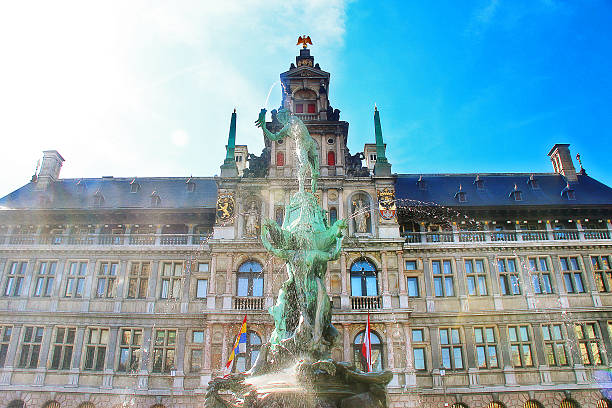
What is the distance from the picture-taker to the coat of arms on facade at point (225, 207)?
90.6 ft

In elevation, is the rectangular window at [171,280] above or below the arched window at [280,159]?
below

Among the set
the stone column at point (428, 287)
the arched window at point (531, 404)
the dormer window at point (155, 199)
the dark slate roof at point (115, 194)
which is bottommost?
the arched window at point (531, 404)

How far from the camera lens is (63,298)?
2800 cm

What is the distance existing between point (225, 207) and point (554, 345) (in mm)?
20656

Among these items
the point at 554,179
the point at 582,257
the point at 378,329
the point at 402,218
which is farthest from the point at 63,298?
the point at 554,179

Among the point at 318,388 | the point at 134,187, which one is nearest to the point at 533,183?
the point at 318,388

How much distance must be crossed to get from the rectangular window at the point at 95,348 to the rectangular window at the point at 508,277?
23.8 m

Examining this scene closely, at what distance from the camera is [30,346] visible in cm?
2706

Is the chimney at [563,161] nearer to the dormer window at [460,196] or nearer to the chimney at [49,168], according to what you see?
the dormer window at [460,196]

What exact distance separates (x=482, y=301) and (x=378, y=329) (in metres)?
6.81

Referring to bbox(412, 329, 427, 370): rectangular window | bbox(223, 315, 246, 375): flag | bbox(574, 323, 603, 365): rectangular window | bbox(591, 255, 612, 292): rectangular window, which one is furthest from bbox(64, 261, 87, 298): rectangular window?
bbox(591, 255, 612, 292): rectangular window

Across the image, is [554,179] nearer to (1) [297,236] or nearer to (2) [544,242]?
(2) [544,242]

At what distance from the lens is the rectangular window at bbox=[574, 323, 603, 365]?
25.9 m

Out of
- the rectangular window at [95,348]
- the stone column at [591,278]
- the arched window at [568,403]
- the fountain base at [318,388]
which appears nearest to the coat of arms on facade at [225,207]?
the rectangular window at [95,348]
